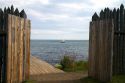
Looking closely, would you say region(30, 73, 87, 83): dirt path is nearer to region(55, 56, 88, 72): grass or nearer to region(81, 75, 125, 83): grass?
region(81, 75, 125, 83): grass

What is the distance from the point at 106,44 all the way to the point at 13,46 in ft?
10.8

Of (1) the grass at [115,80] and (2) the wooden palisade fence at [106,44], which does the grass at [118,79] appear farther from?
(2) the wooden palisade fence at [106,44]

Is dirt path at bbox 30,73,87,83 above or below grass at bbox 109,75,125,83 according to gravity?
below

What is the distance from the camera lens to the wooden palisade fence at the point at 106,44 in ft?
39.0

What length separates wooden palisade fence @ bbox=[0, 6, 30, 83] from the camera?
10.7 metres

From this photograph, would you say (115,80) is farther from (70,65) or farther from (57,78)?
(70,65)

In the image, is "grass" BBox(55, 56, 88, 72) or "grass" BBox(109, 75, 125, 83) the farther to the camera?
"grass" BBox(55, 56, 88, 72)

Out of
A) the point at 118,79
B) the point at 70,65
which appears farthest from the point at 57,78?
the point at 70,65

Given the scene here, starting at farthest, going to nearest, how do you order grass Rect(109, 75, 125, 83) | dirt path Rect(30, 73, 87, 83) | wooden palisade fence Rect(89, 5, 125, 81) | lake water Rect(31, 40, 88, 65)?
lake water Rect(31, 40, 88, 65) → dirt path Rect(30, 73, 87, 83) → grass Rect(109, 75, 125, 83) → wooden palisade fence Rect(89, 5, 125, 81)

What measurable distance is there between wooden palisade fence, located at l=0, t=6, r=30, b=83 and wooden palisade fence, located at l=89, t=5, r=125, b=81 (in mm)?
2638

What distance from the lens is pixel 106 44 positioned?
12.0 metres

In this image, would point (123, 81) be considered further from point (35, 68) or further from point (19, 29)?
point (35, 68)

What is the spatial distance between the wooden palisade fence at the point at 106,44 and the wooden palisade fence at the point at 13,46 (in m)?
2.64

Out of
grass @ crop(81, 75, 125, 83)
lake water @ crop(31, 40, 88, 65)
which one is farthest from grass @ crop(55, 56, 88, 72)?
grass @ crop(81, 75, 125, 83)
